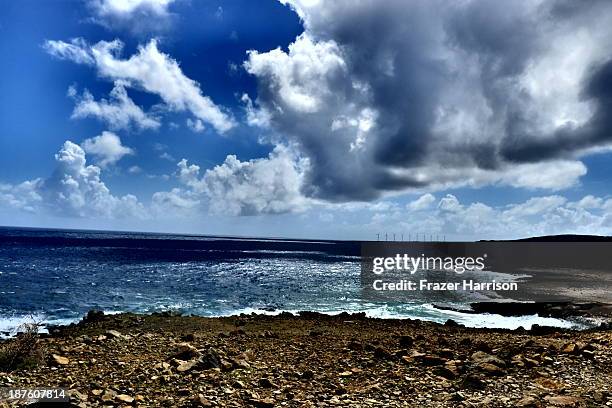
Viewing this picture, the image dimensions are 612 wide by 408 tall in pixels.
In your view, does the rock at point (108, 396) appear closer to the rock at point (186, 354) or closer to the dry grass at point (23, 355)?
the rock at point (186, 354)

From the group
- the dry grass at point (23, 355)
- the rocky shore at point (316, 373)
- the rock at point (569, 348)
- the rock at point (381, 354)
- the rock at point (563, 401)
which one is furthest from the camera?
the rock at point (381, 354)

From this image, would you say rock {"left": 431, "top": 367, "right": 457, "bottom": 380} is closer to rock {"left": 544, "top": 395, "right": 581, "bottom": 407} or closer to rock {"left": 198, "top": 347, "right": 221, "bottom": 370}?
rock {"left": 544, "top": 395, "right": 581, "bottom": 407}

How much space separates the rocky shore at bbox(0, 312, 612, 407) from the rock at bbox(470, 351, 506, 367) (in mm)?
32

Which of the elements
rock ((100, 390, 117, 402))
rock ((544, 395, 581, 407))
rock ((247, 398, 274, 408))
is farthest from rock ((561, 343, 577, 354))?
rock ((100, 390, 117, 402))

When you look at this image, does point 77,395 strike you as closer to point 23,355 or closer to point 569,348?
point 23,355

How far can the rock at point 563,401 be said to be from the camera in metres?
9.52

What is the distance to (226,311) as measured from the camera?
33.9 m

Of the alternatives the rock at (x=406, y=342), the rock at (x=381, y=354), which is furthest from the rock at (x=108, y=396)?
the rock at (x=406, y=342)

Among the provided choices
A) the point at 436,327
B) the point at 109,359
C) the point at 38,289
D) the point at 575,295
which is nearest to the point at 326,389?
the point at 109,359

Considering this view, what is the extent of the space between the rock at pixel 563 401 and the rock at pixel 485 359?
9.21ft

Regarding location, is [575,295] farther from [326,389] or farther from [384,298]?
[326,389]

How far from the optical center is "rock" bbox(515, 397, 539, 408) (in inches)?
375

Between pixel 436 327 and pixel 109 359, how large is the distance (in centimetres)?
1833

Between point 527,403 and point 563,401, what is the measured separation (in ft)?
2.79
